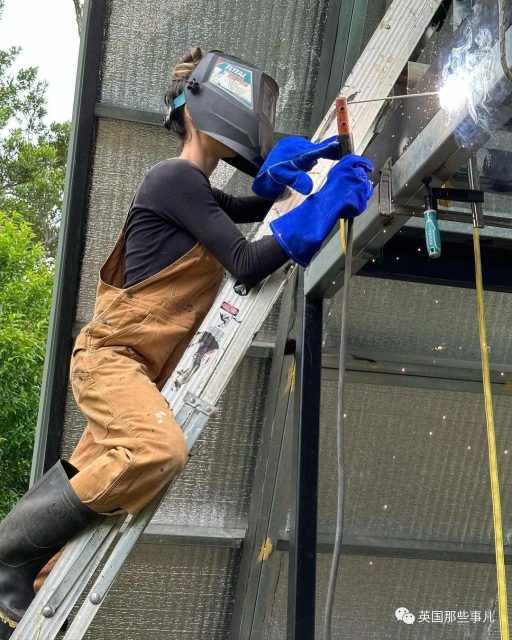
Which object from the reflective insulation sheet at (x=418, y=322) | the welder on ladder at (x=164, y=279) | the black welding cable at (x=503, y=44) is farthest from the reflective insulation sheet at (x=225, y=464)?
the black welding cable at (x=503, y=44)

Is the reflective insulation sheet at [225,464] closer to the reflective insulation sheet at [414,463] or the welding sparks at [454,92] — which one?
the reflective insulation sheet at [414,463]

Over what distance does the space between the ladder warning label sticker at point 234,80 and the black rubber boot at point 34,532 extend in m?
1.18

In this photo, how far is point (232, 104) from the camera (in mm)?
2758

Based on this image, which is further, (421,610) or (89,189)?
(421,610)

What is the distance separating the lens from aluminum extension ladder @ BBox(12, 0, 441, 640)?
248cm

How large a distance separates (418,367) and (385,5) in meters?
1.49

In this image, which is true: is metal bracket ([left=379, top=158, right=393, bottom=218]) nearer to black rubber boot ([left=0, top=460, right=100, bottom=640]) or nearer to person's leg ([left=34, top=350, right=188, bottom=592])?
person's leg ([left=34, top=350, right=188, bottom=592])

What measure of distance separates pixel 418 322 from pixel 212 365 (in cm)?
157

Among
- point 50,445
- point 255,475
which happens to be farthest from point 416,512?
point 50,445

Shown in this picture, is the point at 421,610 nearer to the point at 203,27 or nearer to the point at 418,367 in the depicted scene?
the point at 418,367

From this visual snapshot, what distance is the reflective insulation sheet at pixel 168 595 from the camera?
4.08 metres

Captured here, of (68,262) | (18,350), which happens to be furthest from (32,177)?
(68,262)

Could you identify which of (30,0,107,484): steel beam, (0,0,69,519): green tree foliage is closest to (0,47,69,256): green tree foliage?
(0,0,69,519): green tree foliage

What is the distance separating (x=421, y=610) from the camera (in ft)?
14.0
